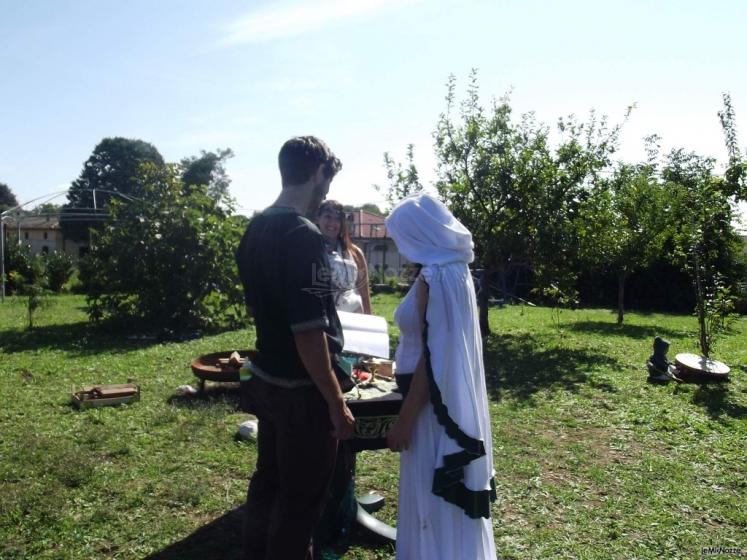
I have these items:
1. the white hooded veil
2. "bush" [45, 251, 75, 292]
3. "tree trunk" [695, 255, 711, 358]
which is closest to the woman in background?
the white hooded veil

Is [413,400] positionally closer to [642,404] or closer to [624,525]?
[624,525]

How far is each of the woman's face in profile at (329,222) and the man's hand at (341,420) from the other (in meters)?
1.81

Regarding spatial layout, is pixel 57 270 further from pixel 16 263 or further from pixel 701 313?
pixel 701 313

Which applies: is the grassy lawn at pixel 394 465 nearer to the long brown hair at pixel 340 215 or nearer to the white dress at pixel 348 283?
the white dress at pixel 348 283

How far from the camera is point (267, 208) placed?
241 centimetres

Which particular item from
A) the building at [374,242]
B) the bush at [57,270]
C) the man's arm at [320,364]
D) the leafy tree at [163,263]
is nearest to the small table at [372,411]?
the man's arm at [320,364]

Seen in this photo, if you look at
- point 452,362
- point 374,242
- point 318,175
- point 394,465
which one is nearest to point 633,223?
point 394,465

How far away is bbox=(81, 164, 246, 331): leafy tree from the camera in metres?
12.1

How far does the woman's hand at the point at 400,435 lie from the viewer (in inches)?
102

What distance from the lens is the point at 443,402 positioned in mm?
2447

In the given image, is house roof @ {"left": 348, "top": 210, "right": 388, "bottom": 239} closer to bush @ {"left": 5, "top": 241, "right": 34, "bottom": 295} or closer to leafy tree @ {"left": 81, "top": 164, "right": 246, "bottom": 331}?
bush @ {"left": 5, "top": 241, "right": 34, "bottom": 295}

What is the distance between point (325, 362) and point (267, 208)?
2.18 feet

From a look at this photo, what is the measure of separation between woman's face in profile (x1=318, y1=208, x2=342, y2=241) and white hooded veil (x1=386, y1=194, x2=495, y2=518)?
4.78 feet

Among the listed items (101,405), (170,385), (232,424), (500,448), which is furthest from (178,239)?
(500,448)
